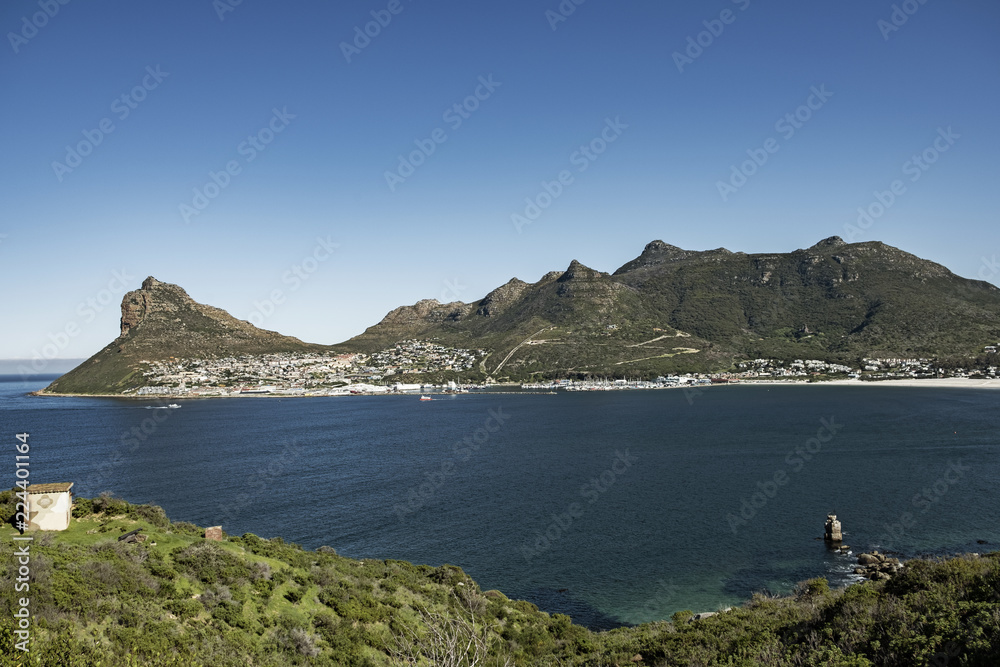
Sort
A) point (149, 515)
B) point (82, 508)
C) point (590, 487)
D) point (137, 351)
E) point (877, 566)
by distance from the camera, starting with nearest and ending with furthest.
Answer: point (82, 508)
point (149, 515)
point (877, 566)
point (590, 487)
point (137, 351)

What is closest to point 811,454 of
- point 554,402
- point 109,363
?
point 554,402

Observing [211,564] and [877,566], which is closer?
[211,564]

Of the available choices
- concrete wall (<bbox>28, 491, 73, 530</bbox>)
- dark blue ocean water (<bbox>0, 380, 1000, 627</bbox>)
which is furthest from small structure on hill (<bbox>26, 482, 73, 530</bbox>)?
dark blue ocean water (<bbox>0, 380, 1000, 627</bbox>)

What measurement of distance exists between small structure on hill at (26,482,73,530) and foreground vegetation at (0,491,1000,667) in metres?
0.61

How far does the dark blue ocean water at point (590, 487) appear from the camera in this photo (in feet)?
101

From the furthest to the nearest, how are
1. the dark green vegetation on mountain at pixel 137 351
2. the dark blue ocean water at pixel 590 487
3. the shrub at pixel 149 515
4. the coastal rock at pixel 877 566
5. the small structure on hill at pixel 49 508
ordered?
the dark green vegetation on mountain at pixel 137 351 → the dark blue ocean water at pixel 590 487 → the coastal rock at pixel 877 566 → the shrub at pixel 149 515 → the small structure on hill at pixel 49 508

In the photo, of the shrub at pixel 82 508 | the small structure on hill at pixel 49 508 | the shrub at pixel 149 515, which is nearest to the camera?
the small structure on hill at pixel 49 508

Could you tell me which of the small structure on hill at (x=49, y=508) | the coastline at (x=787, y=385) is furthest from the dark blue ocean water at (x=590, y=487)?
the coastline at (x=787, y=385)

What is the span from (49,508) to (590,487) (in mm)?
37483

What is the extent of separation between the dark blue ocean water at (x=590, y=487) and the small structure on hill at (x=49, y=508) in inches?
646

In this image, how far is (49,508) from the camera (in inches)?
720

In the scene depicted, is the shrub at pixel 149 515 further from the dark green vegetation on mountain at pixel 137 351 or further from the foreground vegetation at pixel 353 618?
the dark green vegetation on mountain at pixel 137 351

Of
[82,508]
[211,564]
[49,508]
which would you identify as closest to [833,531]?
[211,564]

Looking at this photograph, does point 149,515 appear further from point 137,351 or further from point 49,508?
point 137,351
